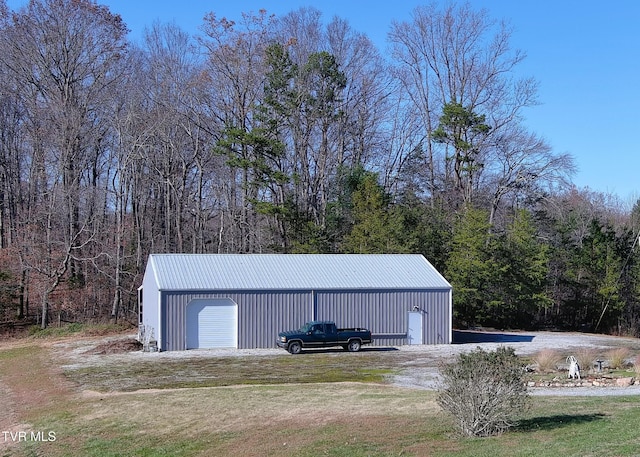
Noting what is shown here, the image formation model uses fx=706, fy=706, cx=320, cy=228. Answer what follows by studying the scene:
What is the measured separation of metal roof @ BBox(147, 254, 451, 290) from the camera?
31.7 meters

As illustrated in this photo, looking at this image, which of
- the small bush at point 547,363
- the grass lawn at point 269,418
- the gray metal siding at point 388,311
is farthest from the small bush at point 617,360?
the gray metal siding at point 388,311

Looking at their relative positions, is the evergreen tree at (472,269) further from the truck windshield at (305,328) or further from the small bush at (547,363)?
the small bush at (547,363)

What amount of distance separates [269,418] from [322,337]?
565 inches

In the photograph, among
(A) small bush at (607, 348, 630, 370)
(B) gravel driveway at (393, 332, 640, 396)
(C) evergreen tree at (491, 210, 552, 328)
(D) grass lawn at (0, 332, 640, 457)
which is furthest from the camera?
(C) evergreen tree at (491, 210, 552, 328)

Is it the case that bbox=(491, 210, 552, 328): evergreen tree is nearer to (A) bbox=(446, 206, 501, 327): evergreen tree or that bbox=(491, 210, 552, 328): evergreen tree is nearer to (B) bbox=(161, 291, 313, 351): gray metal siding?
(A) bbox=(446, 206, 501, 327): evergreen tree

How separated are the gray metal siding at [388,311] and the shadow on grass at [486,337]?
2105 millimetres

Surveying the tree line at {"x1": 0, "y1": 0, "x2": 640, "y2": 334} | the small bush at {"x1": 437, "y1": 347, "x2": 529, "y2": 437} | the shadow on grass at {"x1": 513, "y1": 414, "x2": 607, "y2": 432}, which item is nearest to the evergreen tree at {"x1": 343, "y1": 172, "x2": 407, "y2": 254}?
the tree line at {"x1": 0, "y1": 0, "x2": 640, "y2": 334}

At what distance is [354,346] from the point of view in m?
30.0

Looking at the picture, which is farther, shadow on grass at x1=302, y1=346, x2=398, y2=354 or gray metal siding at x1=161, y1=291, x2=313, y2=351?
gray metal siding at x1=161, y1=291, x2=313, y2=351

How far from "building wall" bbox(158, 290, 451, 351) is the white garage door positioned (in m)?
0.25

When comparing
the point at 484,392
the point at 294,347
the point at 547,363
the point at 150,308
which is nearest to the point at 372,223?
the point at 150,308

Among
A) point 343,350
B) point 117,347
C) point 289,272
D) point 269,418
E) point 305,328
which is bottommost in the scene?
point 343,350

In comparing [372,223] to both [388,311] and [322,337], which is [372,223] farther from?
[322,337]

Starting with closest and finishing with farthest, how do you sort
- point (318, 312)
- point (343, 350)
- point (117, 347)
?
point (343, 350) → point (117, 347) → point (318, 312)
